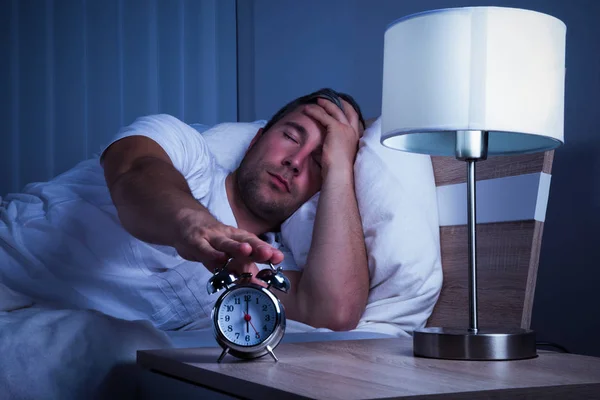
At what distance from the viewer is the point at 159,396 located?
38.8 inches

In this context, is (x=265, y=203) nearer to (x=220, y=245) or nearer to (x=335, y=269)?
(x=335, y=269)

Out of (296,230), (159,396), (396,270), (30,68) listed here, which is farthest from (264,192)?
(30,68)

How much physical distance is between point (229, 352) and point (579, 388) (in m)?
0.42

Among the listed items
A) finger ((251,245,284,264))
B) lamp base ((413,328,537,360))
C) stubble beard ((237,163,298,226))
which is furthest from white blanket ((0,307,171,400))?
stubble beard ((237,163,298,226))

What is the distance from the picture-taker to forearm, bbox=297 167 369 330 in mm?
1479

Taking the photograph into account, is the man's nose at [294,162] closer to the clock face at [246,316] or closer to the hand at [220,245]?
the hand at [220,245]

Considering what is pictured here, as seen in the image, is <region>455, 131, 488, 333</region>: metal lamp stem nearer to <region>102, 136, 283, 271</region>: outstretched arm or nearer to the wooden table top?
the wooden table top

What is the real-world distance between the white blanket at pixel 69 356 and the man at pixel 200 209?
0.87 ft

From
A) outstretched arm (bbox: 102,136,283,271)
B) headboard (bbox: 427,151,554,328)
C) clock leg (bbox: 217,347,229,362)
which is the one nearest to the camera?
clock leg (bbox: 217,347,229,362)

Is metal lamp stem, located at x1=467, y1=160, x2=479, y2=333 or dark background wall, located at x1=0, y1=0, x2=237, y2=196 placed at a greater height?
dark background wall, located at x1=0, y1=0, x2=237, y2=196

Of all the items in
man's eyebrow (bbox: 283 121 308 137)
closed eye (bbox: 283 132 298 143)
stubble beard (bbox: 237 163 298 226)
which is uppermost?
man's eyebrow (bbox: 283 121 308 137)

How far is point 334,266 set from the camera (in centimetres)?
150

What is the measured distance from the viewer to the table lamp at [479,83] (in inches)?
40.1

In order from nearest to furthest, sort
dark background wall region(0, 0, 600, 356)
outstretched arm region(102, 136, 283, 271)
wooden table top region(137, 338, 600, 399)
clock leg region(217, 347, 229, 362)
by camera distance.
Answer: wooden table top region(137, 338, 600, 399) < clock leg region(217, 347, 229, 362) < outstretched arm region(102, 136, 283, 271) < dark background wall region(0, 0, 600, 356)
